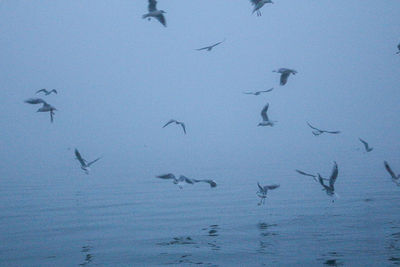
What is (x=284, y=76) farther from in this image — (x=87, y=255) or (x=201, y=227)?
(x=87, y=255)

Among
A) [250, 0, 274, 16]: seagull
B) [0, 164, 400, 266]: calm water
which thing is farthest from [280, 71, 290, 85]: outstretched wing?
[0, 164, 400, 266]: calm water

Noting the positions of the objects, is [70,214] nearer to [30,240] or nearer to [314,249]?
[30,240]

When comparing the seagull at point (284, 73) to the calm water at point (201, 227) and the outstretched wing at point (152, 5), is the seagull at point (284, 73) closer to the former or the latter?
the outstretched wing at point (152, 5)

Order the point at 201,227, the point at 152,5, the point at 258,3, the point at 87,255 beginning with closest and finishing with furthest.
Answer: the point at 87,255 → the point at 258,3 → the point at 152,5 → the point at 201,227

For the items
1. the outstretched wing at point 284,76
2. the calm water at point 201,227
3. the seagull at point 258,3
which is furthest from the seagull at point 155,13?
the calm water at point 201,227

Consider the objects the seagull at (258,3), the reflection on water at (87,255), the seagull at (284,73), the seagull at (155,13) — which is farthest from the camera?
the seagull at (155,13)

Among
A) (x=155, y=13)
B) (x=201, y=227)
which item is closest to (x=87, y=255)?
(x=201, y=227)

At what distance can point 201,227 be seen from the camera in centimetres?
1866

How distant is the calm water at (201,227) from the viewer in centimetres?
1457

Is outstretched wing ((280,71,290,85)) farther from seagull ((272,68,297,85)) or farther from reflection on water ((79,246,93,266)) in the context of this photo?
reflection on water ((79,246,93,266))

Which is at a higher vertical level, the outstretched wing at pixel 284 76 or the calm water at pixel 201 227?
the outstretched wing at pixel 284 76

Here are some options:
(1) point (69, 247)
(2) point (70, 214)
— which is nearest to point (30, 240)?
(1) point (69, 247)

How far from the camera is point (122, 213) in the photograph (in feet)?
72.3

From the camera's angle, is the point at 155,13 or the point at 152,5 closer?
the point at 152,5
